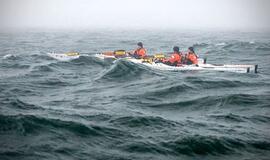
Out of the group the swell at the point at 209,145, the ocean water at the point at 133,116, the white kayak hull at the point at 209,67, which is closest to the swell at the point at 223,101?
the ocean water at the point at 133,116

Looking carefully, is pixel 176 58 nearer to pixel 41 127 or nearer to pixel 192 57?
pixel 192 57

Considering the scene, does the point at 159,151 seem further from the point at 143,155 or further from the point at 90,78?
the point at 90,78

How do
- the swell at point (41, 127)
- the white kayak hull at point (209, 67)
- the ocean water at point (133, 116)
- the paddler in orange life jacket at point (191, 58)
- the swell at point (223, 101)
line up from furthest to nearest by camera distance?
the paddler in orange life jacket at point (191, 58) → the white kayak hull at point (209, 67) → the swell at point (223, 101) → the swell at point (41, 127) → the ocean water at point (133, 116)

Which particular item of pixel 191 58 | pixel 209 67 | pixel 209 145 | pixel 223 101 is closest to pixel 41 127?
pixel 209 145

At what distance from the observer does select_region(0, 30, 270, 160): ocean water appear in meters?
8.20

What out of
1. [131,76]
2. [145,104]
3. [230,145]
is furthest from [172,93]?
[230,145]

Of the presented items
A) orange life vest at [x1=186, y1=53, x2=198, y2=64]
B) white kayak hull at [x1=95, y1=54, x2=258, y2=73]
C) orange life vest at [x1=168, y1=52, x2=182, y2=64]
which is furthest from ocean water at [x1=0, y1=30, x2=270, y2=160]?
orange life vest at [x1=168, y1=52, x2=182, y2=64]

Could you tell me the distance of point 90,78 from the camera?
60.1 feet

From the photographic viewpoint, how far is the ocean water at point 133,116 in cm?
820

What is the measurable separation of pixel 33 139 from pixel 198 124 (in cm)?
458

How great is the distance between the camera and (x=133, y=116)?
10.7 m

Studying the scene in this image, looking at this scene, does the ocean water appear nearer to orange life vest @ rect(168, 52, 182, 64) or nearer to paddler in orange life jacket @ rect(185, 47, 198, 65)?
paddler in orange life jacket @ rect(185, 47, 198, 65)

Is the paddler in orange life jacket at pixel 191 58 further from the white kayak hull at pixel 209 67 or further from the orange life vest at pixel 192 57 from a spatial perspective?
the white kayak hull at pixel 209 67

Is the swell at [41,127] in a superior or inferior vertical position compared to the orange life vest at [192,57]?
inferior
